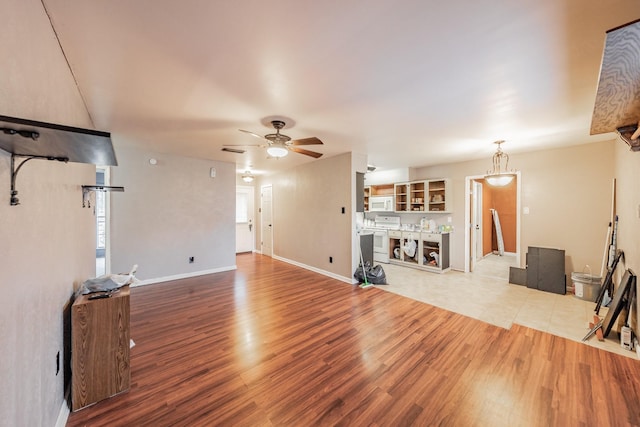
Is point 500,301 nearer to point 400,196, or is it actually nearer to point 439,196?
point 439,196

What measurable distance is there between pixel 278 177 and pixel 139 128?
3808 millimetres

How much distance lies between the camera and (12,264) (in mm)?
1030

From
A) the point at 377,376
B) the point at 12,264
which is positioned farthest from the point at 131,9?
the point at 377,376

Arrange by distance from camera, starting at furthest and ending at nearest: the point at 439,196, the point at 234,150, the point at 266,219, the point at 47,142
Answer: the point at 266,219, the point at 439,196, the point at 234,150, the point at 47,142

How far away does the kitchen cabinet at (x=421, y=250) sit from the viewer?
5406 millimetres

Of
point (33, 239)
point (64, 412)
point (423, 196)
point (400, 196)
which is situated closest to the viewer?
point (33, 239)

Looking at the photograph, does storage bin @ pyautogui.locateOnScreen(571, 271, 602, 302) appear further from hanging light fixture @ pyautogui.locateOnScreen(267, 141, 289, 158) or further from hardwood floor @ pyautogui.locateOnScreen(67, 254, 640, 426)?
hanging light fixture @ pyautogui.locateOnScreen(267, 141, 289, 158)

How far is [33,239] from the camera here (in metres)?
1.25

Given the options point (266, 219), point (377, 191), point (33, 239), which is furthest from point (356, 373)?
point (266, 219)

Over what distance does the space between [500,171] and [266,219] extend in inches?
243

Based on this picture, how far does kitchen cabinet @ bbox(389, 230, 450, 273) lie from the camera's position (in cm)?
541

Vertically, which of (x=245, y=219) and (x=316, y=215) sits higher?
(x=316, y=215)

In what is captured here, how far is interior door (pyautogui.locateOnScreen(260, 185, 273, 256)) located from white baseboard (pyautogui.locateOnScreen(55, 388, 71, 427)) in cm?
544

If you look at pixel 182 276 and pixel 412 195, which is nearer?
pixel 182 276
